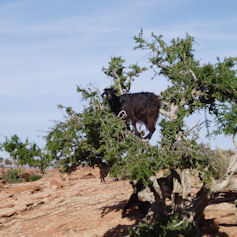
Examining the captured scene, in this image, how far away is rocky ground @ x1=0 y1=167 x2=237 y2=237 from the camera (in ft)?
42.2

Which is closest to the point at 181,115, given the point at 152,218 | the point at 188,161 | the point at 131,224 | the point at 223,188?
the point at 188,161

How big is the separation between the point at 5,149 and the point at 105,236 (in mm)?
5908

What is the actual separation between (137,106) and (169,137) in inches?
83.0

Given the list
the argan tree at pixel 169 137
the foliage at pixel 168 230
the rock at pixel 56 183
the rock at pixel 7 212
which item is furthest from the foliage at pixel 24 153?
the rock at pixel 56 183

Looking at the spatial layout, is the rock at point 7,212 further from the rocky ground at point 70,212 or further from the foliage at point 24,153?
the foliage at point 24,153

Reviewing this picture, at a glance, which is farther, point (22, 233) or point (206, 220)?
point (22, 233)

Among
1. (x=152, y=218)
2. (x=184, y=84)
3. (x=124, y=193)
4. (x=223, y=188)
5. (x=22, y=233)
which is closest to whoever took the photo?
(x=223, y=188)

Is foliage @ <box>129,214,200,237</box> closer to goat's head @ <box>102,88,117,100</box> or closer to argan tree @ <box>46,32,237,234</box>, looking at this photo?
argan tree @ <box>46,32,237,234</box>

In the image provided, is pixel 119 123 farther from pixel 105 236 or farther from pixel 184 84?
pixel 105 236

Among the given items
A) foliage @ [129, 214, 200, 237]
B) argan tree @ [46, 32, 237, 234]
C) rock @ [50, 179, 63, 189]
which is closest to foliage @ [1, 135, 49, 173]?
argan tree @ [46, 32, 237, 234]

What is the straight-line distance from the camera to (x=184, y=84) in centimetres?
1056

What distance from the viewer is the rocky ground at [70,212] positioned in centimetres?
1286

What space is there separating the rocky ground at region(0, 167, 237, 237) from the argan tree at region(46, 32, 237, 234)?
860 millimetres

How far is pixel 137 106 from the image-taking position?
10609 millimetres
